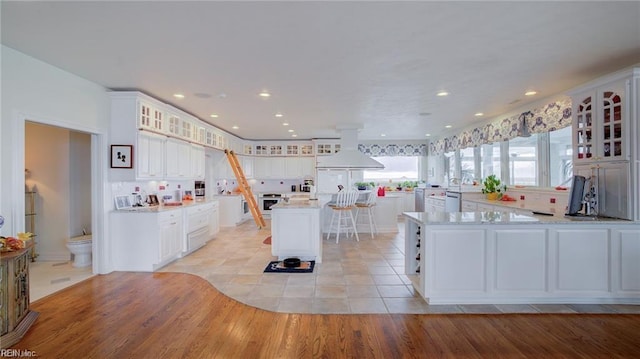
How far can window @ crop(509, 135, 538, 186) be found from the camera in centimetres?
519

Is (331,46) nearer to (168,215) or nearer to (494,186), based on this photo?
(168,215)

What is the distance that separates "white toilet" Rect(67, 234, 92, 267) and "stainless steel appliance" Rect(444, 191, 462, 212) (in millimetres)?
6491

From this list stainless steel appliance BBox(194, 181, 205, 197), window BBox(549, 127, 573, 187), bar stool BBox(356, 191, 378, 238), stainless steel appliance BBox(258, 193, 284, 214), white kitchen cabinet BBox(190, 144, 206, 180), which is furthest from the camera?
stainless steel appliance BBox(258, 193, 284, 214)

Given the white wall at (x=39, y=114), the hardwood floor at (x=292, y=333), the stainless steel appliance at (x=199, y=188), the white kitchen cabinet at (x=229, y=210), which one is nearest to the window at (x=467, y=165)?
the hardwood floor at (x=292, y=333)

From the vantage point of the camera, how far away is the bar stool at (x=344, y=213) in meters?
6.16

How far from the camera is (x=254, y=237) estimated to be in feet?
21.8

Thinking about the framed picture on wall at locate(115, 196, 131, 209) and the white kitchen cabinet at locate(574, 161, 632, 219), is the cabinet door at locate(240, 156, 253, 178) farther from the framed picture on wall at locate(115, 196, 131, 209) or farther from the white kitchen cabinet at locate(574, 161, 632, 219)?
the white kitchen cabinet at locate(574, 161, 632, 219)

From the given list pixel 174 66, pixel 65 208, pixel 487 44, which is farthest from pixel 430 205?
Result: pixel 65 208

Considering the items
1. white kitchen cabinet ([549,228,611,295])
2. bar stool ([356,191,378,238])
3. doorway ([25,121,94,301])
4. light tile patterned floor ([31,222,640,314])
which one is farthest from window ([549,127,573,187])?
doorway ([25,121,94,301])

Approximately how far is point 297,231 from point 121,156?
2746mm

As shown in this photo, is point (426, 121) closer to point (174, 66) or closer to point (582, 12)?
point (582, 12)

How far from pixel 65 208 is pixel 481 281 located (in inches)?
238

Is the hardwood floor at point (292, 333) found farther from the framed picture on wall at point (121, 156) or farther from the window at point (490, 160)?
the window at point (490, 160)

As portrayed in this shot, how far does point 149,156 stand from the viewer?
181 inches
